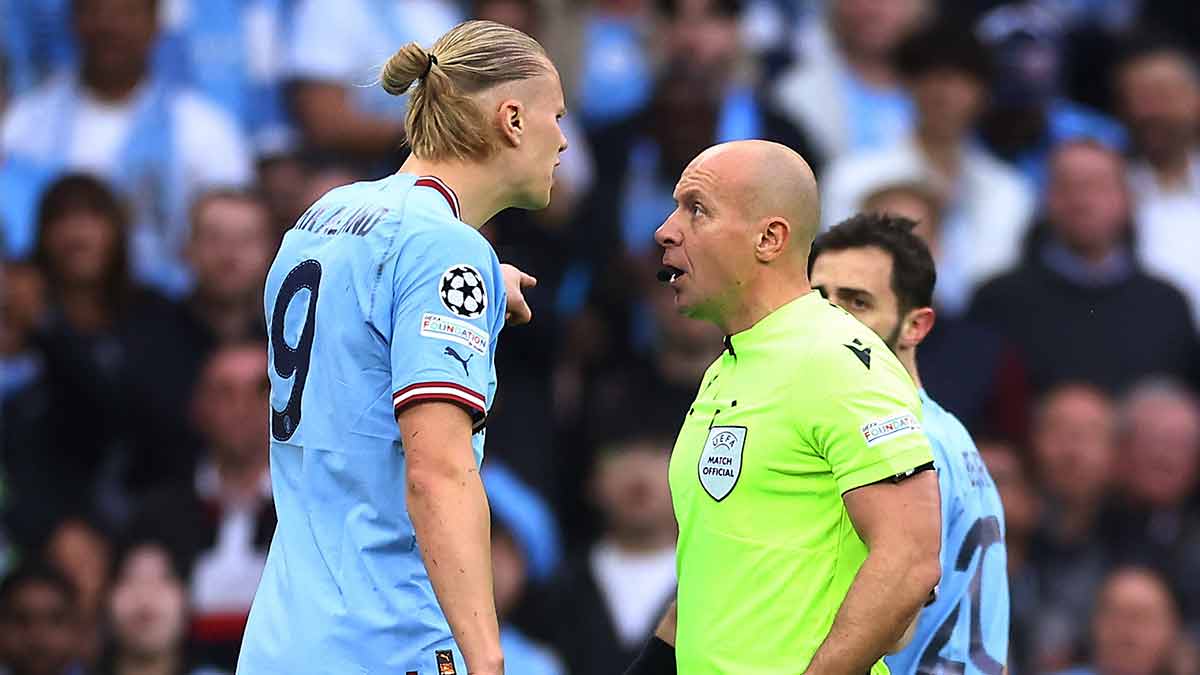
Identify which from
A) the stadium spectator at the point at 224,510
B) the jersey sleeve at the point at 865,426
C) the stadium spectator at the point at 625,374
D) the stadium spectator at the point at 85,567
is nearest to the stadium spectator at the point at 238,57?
the stadium spectator at the point at 224,510

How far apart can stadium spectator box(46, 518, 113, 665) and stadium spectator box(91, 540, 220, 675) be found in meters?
0.07

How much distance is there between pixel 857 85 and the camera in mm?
10375

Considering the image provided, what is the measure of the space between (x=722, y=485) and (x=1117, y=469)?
5539 mm

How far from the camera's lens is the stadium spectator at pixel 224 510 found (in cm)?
838

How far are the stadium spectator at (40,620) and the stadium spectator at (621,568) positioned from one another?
2116mm

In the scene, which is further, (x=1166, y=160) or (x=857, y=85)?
(x=1166, y=160)

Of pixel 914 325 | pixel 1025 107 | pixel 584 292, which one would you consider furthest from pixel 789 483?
pixel 1025 107

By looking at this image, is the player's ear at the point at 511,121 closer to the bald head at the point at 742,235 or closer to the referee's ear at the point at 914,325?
the bald head at the point at 742,235

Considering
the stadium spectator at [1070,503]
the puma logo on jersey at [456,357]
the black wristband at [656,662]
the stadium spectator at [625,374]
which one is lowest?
the stadium spectator at [1070,503]

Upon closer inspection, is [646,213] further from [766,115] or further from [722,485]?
[722,485]

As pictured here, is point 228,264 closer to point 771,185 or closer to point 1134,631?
point 1134,631

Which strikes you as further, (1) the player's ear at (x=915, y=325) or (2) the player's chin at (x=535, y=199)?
(1) the player's ear at (x=915, y=325)

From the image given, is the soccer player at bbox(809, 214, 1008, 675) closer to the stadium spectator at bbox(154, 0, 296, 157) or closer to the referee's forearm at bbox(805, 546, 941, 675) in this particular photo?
the referee's forearm at bbox(805, 546, 941, 675)

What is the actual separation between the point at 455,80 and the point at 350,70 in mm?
5610
